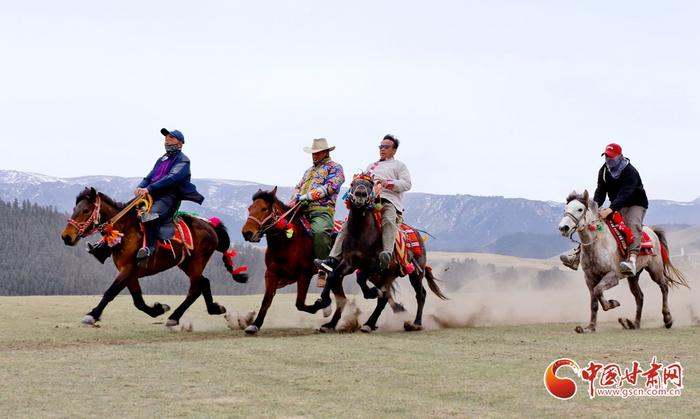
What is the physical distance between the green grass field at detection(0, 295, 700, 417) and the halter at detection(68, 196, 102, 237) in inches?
61.1

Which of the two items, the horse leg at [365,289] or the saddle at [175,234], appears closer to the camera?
the horse leg at [365,289]

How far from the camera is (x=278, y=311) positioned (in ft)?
64.0

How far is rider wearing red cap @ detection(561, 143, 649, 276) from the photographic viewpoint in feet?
48.9

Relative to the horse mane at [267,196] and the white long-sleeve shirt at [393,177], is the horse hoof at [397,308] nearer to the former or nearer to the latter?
the white long-sleeve shirt at [393,177]

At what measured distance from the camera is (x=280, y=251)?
1389 centimetres

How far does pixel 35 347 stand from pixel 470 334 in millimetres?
6318

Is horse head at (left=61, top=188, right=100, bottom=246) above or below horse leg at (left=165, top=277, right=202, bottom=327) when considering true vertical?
above

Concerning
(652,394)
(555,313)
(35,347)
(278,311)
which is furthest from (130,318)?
(652,394)

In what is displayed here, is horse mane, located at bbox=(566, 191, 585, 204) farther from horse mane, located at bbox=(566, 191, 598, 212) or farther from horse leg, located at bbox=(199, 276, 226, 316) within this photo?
horse leg, located at bbox=(199, 276, 226, 316)

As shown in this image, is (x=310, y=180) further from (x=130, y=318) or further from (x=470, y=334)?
(x=130, y=318)

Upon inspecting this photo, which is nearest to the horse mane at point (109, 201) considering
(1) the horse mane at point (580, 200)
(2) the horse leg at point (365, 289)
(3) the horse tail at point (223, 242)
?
(3) the horse tail at point (223, 242)

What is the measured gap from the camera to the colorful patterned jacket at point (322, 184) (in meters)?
14.4

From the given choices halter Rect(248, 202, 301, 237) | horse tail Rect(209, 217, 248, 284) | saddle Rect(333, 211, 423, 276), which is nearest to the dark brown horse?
saddle Rect(333, 211, 423, 276)

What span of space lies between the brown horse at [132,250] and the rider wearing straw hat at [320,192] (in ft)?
6.04
